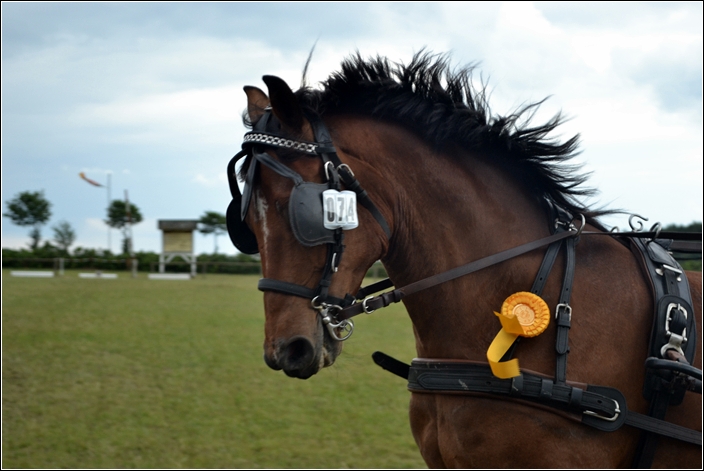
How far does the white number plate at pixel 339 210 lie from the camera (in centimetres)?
202

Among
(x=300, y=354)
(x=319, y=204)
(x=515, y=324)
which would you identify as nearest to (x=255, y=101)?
(x=319, y=204)

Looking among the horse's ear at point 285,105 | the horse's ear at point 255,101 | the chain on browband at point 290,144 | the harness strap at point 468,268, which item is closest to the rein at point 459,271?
the harness strap at point 468,268

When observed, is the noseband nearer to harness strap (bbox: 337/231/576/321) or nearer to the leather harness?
the leather harness

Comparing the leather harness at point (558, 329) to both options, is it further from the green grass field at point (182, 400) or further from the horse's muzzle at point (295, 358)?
the green grass field at point (182, 400)

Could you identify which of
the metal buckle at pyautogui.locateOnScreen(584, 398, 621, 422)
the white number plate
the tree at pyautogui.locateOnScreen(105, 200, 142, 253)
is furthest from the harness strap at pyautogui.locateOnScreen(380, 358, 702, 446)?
the tree at pyautogui.locateOnScreen(105, 200, 142, 253)

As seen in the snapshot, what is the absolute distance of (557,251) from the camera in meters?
2.33

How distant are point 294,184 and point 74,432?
5848mm

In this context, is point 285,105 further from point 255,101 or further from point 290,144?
point 255,101

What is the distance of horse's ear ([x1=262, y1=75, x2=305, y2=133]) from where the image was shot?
210cm

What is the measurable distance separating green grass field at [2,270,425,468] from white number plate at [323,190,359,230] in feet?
2.15

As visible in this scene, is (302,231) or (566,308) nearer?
(302,231)

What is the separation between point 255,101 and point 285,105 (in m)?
0.31

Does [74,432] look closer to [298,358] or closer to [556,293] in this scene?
[298,358]

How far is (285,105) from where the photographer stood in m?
2.17
